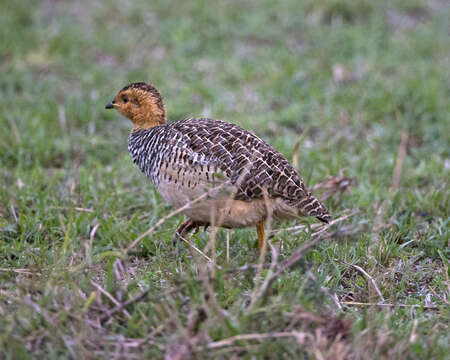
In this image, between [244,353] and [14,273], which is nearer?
[244,353]

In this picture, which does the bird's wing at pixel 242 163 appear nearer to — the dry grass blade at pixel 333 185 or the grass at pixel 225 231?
the grass at pixel 225 231

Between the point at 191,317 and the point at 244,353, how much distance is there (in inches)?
12.3

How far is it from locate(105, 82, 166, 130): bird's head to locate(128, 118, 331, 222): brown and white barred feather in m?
0.64

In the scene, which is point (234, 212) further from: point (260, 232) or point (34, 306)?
point (34, 306)

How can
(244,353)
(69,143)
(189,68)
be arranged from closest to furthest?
1. (244,353)
2. (69,143)
3. (189,68)

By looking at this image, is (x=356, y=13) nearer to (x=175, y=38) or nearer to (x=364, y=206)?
(x=175, y=38)

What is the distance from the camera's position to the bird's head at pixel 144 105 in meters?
5.09

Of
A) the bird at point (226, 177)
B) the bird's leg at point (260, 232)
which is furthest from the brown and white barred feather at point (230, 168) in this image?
the bird's leg at point (260, 232)

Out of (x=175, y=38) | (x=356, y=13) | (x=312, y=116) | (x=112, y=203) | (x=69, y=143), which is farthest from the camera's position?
(x=356, y=13)

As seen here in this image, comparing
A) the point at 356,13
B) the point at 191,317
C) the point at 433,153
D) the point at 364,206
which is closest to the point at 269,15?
the point at 356,13

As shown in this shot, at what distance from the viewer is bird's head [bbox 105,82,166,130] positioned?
5.09m

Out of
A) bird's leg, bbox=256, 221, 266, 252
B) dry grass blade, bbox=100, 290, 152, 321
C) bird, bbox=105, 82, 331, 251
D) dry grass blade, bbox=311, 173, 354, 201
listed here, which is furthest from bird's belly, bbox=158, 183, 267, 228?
dry grass blade, bbox=311, 173, 354, 201

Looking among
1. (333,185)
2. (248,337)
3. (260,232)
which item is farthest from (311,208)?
(248,337)

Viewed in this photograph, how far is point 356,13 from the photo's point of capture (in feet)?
30.7
